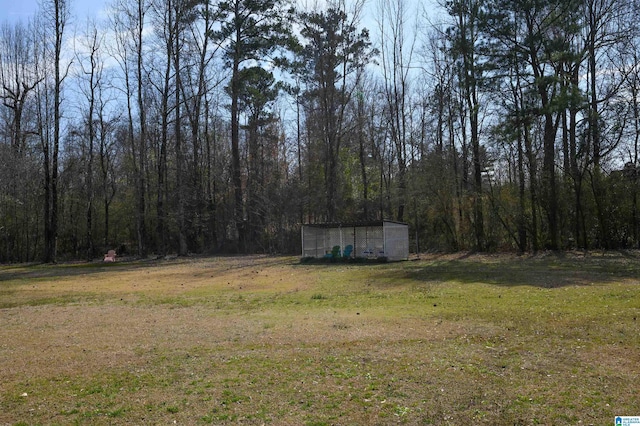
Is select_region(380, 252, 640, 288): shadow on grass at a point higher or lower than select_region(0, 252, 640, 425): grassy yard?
higher

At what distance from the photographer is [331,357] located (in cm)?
636

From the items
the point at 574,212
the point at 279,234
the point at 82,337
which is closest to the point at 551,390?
the point at 82,337

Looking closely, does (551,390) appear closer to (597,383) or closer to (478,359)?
(597,383)

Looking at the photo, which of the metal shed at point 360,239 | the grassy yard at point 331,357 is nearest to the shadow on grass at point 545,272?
the grassy yard at point 331,357

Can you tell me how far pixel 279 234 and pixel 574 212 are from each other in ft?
59.6

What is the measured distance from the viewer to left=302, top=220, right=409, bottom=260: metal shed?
23.8 metres

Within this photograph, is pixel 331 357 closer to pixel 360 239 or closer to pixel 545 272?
pixel 545 272

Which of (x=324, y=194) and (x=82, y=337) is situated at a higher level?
(x=324, y=194)

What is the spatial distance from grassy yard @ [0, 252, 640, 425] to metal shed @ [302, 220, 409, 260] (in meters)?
10.6

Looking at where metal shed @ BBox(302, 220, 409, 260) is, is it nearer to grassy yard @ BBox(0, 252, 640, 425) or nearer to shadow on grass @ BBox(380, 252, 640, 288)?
shadow on grass @ BBox(380, 252, 640, 288)

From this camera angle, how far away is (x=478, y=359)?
6.07 metres

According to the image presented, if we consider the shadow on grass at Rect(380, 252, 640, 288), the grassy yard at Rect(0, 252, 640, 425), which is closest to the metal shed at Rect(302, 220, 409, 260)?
the shadow on grass at Rect(380, 252, 640, 288)

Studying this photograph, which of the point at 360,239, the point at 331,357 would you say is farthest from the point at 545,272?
the point at 331,357

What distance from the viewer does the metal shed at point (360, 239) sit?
2378 cm
